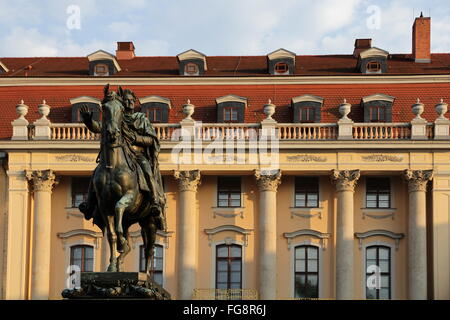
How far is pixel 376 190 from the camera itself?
4691 cm

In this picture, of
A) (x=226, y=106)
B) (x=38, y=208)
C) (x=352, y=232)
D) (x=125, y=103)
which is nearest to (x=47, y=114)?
(x=38, y=208)

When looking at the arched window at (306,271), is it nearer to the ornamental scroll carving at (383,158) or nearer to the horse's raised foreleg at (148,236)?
the ornamental scroll carving at (383,158)

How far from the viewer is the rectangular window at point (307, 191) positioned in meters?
46.9

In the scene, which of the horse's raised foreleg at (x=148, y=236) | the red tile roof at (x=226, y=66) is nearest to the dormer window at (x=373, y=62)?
the red tile roof at (x=226, y=66)

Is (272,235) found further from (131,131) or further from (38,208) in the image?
(131,131)

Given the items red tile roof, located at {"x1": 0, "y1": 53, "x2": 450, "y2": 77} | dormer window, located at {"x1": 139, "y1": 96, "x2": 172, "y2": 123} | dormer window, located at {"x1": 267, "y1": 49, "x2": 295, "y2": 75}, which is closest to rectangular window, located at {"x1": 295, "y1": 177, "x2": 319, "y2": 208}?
red tile roof, located at {"x1": 0, "y1": 53, "x2": 450, "y2": 77}

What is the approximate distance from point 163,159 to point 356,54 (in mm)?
12808

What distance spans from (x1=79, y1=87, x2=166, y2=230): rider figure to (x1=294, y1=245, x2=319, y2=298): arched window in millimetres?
28688

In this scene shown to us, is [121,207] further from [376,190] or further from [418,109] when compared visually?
[376,190]

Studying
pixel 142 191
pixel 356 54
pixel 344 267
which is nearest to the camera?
pixel 142 191

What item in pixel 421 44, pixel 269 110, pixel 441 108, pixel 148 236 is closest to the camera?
pixel 148 236

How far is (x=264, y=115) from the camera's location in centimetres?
4766

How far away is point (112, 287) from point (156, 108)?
31775 millimetres

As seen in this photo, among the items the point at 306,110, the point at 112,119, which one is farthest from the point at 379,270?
the point at 112,119
